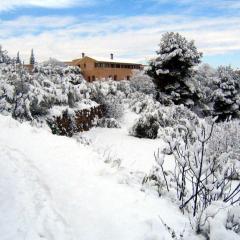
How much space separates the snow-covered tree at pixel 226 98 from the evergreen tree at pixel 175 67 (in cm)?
636

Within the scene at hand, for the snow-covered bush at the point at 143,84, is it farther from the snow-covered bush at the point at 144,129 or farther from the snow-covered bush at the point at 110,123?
the snow-covered bush at the point at 144,129

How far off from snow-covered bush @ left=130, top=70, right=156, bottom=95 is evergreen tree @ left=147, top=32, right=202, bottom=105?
3.31ft

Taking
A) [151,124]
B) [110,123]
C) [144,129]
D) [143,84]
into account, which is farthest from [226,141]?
[143,84]

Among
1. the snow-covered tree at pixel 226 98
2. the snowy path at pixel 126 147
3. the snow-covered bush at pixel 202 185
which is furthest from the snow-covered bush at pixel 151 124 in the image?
the snow-covered tree at pixel 226 98

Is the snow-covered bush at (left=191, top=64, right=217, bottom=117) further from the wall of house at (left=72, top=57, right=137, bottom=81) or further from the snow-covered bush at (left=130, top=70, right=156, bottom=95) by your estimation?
the wall of house at (left=72, top=57, right=137, bottom=81)

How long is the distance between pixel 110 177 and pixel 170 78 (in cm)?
2300

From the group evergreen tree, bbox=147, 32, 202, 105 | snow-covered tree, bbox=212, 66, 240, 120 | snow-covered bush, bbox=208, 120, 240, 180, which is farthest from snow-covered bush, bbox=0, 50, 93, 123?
snow-covered tree, bbox=212, 66, 240, 120

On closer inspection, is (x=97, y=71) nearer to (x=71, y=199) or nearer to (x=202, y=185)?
(x=202, y=185)

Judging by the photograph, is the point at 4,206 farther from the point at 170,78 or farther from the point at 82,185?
the point at 170,78

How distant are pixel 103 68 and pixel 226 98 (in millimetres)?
29433

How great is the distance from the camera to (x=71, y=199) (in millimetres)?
5637

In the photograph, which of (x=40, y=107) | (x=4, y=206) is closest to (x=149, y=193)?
(x=4, y=206)

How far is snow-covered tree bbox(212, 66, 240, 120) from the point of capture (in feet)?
114

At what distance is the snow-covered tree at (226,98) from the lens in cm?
3484
